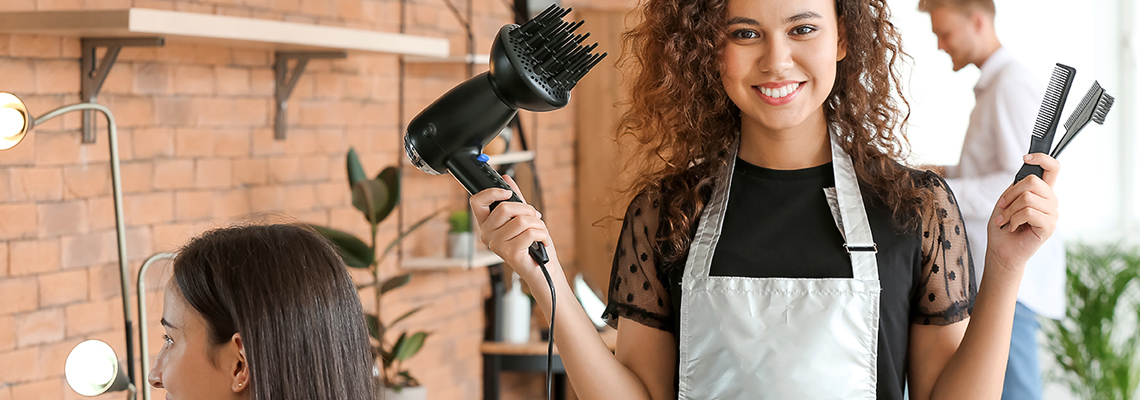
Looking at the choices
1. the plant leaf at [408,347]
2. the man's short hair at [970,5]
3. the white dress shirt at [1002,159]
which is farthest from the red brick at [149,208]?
the man's short hair at [970,5]

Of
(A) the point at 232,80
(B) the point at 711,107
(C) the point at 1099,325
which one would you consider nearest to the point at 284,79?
(A) the point at 232,80

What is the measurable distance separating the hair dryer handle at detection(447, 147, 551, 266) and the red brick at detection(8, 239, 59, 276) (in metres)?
1.03

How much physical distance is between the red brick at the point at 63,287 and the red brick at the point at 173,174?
271mm

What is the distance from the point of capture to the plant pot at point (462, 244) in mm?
3100

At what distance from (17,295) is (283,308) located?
0.97 m

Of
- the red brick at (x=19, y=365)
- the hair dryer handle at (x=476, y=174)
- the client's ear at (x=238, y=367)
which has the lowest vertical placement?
the red brick at (x=19, y=365)

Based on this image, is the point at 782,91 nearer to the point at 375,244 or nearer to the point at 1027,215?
the point at 1027,215

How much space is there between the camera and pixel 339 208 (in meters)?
2.72

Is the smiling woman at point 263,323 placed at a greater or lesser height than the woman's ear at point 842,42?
lesser

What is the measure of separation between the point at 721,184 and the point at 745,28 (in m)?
0.24

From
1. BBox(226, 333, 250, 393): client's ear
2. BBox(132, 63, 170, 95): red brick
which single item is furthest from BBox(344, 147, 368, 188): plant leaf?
BBox(226, 333, 250, 393): client's ear

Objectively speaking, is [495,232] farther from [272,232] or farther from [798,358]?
[798,358]

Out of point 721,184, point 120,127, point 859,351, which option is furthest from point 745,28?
point 120,127

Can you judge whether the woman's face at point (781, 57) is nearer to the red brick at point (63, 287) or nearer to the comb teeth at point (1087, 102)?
the comb teeth at point (1087, 102)
